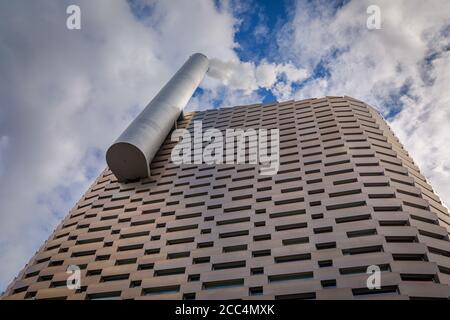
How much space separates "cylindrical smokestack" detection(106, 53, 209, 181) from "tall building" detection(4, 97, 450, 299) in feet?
3.91

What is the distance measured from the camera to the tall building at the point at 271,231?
19469 millimetres

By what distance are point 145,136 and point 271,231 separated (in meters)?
16.0

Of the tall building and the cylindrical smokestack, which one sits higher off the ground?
the cylindrical smokestack

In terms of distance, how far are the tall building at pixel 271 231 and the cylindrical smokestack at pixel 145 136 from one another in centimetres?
119

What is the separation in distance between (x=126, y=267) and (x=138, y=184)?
10.2 meters

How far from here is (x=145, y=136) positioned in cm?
3466

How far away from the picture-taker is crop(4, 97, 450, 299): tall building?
19.5m

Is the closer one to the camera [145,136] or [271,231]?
[271,231]

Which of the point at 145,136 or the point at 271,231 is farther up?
the point at 145,136

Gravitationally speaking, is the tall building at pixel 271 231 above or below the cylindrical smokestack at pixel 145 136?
below

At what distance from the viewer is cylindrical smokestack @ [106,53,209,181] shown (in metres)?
32.5

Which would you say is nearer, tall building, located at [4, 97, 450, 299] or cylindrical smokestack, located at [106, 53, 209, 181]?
tall building, located at [4, 97, 450, 299]

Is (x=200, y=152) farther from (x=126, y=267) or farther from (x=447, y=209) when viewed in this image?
(x=447, y=209)

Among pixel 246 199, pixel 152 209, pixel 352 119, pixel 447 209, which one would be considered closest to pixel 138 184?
pixel 152 209
